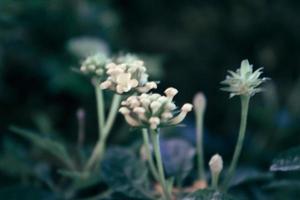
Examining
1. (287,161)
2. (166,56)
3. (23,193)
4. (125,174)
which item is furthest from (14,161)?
(166,56)

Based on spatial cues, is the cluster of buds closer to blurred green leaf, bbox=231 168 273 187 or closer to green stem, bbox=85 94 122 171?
green stem, bbox=85 94 122 171

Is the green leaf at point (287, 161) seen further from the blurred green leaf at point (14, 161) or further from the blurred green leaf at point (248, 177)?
the blurred green leaf at point (14, 161)

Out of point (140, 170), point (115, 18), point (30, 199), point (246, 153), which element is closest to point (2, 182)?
point (30, 199)

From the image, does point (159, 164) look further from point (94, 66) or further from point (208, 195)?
point (94, 66)

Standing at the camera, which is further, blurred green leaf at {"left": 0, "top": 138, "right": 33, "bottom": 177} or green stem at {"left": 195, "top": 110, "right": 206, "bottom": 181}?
blurred green leaf at {"left": 0, "top": 138, "right": 33, "bottom": 177}

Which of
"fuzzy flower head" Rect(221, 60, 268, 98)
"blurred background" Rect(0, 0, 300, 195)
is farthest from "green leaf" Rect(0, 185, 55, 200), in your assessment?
"fuzzy flower head" Rect(221, 60, 268, 98)

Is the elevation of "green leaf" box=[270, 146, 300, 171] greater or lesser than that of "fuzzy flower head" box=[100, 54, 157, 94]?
lesser

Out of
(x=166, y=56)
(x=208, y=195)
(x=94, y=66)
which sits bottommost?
(x=208, y=195)

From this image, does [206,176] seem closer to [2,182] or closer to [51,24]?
[2,182]
